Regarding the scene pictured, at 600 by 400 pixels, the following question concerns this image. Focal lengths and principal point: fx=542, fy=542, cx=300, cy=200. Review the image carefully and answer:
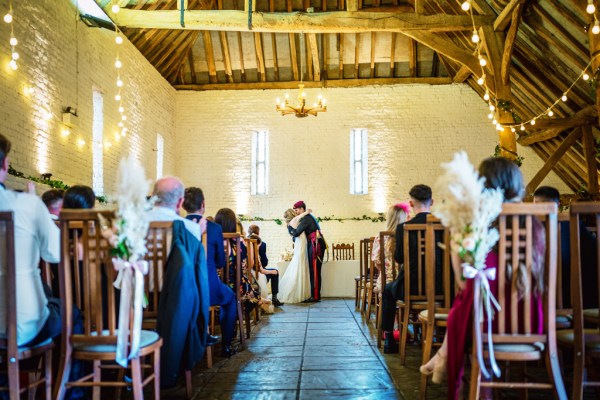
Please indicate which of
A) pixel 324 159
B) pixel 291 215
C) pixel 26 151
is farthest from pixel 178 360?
pixel 324 159

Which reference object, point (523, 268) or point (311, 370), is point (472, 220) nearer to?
point (523, 268)

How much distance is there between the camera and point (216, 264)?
387cm

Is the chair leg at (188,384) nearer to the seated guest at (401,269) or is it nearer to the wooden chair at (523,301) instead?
the wooden chair at (523,301)

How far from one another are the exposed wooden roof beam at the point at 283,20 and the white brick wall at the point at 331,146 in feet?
12.8

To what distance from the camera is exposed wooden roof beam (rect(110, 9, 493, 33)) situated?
27.5 feet

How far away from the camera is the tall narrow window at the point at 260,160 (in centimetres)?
1249

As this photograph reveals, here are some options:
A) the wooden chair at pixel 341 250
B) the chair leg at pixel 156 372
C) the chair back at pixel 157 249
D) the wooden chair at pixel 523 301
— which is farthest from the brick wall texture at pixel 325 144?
the wooden chair at pixel 523 301

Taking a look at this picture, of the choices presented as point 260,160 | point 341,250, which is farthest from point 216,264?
point 260,160

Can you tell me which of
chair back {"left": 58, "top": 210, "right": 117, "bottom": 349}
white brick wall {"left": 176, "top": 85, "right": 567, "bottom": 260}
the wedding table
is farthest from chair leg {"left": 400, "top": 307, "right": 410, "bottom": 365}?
white brick wall {"left": 176, "top": 85, "right": 567, "bottom": 260}

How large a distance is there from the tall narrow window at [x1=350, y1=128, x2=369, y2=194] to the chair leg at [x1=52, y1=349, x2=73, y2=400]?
10.3m

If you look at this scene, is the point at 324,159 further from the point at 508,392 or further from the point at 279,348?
the point at 508,392

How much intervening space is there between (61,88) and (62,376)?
5658 mm

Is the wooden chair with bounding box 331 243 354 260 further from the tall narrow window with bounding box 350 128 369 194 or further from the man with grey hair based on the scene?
the man with grey hair

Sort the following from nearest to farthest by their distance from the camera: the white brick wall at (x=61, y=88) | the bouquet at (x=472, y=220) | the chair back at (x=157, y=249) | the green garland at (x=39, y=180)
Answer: the bouquet at (x=472, y=220) → the chair back at (x=157, y=249) → the green garland at (x=39, y=180) → the white brick wall at (x=61, y=88)
